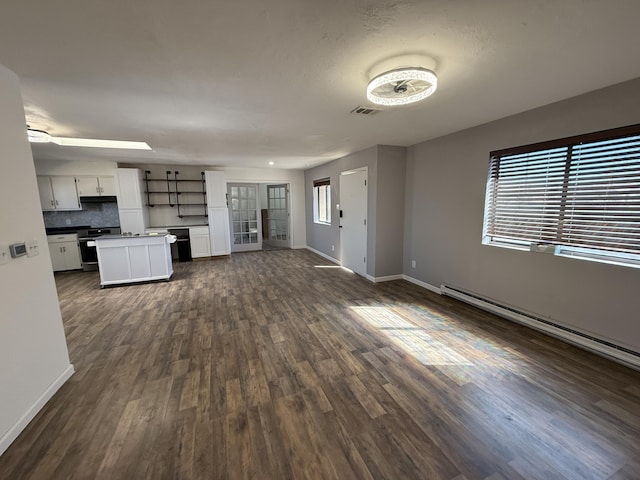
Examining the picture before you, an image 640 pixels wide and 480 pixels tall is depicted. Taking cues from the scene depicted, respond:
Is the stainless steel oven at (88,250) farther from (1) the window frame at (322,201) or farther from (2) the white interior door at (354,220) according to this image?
(2) the white interior door at (354,220)

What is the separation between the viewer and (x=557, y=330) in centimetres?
255

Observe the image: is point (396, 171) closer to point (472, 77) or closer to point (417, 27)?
point (472, 77)

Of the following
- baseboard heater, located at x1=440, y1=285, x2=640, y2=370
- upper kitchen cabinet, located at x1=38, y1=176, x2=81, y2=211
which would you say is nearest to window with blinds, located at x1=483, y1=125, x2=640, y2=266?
baseboard heater, located at x1=440, y1=285, x2=640, y2=370

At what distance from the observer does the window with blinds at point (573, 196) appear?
2115 millimetres

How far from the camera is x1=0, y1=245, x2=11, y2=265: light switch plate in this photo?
1545 mm

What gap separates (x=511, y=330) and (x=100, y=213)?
7821 mm

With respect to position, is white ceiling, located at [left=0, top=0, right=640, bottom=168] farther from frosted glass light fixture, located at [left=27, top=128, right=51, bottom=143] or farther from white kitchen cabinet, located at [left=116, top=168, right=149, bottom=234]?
white kitchen cabinet, located at [left=116, top=168, right=149, bottom=234]

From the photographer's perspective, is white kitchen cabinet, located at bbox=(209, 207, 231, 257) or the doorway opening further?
the doorway opening

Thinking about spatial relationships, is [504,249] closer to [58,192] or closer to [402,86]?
[402,86]

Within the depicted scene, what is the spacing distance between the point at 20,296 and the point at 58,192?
5.16 m

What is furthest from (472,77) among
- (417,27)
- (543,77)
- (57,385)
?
(57,385)

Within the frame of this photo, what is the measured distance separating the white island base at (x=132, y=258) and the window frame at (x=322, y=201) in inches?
135

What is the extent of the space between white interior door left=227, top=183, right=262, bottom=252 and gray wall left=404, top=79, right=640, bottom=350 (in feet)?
14.5

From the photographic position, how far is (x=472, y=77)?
1899 mm
